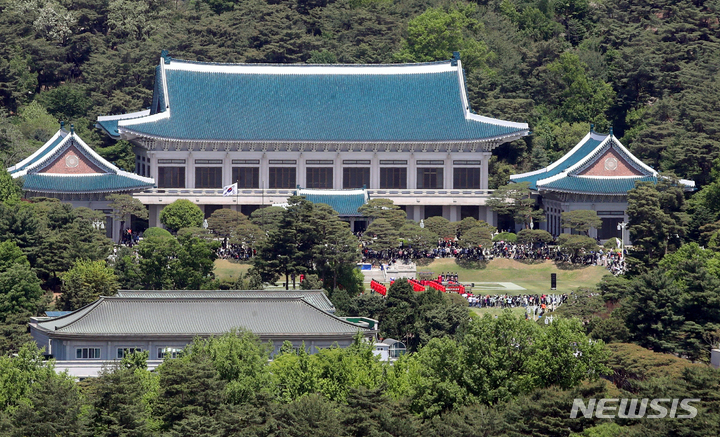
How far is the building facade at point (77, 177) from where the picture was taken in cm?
9919

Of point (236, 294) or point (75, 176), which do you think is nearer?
point (236, 294)

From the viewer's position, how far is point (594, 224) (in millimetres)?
97750

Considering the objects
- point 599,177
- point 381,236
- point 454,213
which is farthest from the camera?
point 454,213

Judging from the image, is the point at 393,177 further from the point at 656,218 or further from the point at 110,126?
the point at 656,218

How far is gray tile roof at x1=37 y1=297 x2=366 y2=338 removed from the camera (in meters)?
68.2

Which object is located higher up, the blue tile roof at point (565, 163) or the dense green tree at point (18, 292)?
the blue tile roof at point (565, 163)

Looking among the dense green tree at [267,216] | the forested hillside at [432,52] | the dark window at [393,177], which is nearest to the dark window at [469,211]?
the dark window at [393,177]

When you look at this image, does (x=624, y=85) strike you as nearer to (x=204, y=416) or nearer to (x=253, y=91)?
(x=253, y=91)

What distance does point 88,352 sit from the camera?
67.4 metres

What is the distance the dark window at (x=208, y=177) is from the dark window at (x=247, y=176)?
1.01 metres

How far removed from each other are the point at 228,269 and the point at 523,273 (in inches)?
634

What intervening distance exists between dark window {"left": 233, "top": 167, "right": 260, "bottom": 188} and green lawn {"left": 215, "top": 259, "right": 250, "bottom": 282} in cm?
1605

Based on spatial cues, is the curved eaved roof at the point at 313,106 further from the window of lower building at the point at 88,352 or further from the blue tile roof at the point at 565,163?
the window of lower building at the point at 88,352

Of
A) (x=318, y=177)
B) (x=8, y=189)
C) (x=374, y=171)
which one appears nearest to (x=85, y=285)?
(x=8, y=189)
